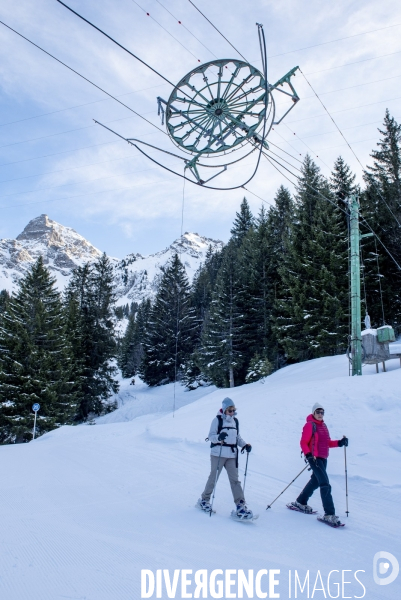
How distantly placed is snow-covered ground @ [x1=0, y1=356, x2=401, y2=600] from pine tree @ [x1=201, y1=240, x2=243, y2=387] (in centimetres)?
1781

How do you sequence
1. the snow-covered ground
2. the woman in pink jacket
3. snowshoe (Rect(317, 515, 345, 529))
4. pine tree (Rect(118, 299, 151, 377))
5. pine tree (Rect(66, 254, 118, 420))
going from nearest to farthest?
the snow-covered ground → snowshoe (Rect(317, 515, 345, 529)) → the woman in pink jacket → pine tree (Rect(66, 254, 118, 420)) → pine tree (Rect(118, 299, 151, 377))

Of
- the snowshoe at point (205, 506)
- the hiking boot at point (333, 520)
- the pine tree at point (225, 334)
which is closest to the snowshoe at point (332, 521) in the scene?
the hiking boot at point (333, 520)

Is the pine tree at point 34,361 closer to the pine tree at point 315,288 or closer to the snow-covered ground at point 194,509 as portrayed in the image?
the snow-covered ground at point 194,509

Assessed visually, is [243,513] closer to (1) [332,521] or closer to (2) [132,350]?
(1) [332,521]

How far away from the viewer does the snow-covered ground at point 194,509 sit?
→ 3.57m

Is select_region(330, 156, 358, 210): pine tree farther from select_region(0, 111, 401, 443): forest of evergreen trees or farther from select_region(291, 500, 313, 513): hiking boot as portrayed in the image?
Result: select_region(291, 500, 313, 513): hiking boot

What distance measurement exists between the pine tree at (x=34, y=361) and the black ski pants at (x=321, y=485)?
20.7m

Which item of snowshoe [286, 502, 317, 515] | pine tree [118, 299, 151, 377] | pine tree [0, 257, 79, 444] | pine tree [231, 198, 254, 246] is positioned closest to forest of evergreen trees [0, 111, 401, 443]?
pine tree [0, 257, 79, 444]

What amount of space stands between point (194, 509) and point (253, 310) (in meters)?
25.9

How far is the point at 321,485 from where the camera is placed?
5180 mm

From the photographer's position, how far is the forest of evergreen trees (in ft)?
78.5

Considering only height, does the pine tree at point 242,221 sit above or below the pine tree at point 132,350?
above

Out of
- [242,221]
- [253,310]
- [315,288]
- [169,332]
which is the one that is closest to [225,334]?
[253,310]

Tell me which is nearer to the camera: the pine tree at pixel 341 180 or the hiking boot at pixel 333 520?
the hiking boot at pixel 333 520
